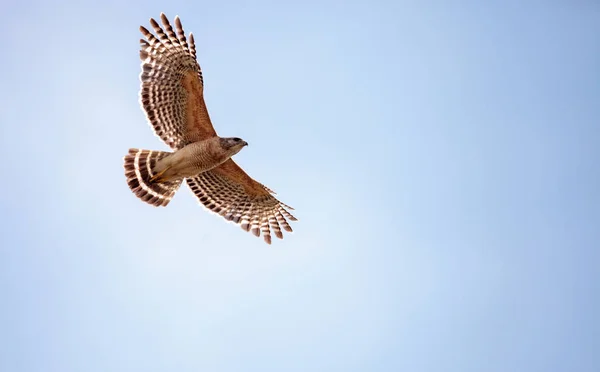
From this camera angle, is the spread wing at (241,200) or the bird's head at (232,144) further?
the spread wing at (241,200)

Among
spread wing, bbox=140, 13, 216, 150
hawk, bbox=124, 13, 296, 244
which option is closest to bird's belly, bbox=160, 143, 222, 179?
hawk, bbox=124, 13, 296, 244

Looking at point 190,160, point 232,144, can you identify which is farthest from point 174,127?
point 232,144

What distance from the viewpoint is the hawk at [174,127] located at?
18234 millimetres

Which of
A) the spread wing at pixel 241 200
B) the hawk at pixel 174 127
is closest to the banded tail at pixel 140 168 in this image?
the hawk at pixel 174 127

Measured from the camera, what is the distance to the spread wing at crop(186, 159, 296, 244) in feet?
64.0

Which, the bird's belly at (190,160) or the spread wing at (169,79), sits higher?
the spread wing at (169,79)

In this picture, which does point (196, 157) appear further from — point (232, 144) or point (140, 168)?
point (140, 168)

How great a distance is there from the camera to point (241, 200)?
1978 cm

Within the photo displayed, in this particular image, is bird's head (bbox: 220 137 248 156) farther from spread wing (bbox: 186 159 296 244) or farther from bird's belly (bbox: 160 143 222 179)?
spread wing (bbox: 186 159 296 244)

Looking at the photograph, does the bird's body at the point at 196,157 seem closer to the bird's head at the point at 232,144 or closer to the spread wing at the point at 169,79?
the bird's head at the point at 232,144

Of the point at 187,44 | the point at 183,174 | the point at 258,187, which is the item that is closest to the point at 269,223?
the point at 258,187

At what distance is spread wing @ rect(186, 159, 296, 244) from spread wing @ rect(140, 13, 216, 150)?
143 centimetres

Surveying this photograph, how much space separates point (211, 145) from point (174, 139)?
80 cm

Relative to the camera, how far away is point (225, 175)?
19500 mm
